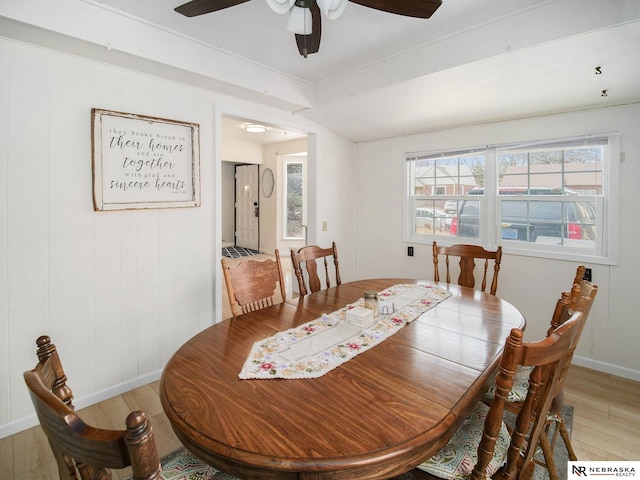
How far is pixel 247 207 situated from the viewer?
27.0 feet

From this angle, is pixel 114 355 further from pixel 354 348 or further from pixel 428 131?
pixel 428 131

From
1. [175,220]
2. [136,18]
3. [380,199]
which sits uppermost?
[136,18]

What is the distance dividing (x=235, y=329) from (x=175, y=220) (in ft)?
4.40

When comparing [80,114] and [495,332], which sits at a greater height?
[80,114]

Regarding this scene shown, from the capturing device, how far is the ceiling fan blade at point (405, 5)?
148 centimetres

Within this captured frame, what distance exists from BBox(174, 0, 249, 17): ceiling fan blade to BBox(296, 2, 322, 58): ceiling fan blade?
13.4 inches

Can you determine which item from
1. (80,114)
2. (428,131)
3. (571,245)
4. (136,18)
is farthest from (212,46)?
(571,245)

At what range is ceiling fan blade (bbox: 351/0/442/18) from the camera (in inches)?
58.2

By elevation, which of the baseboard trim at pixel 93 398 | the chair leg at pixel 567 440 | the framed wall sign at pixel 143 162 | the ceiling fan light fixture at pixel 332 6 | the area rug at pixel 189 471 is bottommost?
the baseboard trim at pixel 93 398

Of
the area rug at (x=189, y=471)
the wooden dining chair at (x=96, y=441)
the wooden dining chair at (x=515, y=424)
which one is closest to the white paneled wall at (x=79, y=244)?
the area rug at (x=189, y=471)

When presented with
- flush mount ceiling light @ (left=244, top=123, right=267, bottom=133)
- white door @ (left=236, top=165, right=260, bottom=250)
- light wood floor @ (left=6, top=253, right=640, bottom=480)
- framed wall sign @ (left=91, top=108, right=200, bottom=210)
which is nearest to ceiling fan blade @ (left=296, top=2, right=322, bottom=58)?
framed wall sign @ (left=91, top=108, right=200, bottom=210)

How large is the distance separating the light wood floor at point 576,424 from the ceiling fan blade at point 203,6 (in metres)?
2.25

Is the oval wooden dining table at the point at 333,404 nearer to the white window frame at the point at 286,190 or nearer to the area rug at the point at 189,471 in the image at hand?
the area rug at the point at 189,471

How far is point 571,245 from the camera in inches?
112
